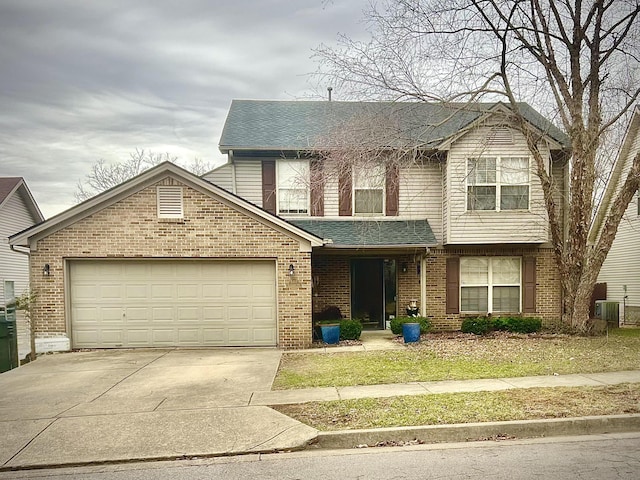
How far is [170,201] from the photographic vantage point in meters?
10.6

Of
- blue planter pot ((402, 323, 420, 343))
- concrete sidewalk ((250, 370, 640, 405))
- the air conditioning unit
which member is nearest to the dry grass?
concrete sidewalk ((250, 370, 640, 405))

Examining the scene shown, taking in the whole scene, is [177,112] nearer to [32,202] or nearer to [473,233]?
[32,202]

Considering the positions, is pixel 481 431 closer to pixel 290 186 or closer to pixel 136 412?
pixel 136 412

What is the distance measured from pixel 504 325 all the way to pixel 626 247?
8197 mm

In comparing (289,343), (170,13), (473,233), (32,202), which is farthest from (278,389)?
(32,202)

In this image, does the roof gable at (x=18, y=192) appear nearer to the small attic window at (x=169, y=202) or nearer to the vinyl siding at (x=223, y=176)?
the vinyl siding at (x=223, y=176)

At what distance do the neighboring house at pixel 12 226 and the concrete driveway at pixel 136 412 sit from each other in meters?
12.4

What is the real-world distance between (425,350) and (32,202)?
21959 millimetres

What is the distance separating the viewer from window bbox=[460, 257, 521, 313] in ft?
43.9

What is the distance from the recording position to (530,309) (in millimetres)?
13281

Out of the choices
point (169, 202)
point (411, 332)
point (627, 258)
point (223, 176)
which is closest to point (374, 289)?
point (411, 332)

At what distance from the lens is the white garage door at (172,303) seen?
35.2 ft

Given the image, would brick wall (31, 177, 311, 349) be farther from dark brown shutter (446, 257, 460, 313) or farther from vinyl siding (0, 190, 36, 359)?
vinyl siding (0, 190, 36, 359)

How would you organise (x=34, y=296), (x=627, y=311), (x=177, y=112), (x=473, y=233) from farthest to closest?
(x=177, y=112) → (x=627, y=311) → (x=473, y=233) → (x=34, y=296)
